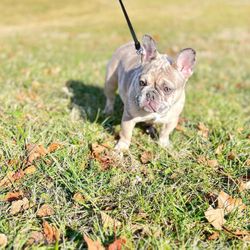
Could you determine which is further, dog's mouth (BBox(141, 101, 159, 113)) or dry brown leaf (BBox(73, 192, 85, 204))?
dog's mouth (BBox(141, 101, 159, 113))

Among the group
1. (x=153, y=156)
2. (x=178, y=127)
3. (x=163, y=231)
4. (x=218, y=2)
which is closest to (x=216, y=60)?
(x=178, y=127)

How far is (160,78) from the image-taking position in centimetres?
381

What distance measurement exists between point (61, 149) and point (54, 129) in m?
0.51

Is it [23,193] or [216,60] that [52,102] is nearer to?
[23,193]

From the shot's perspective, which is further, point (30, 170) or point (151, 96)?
point (151, 96)

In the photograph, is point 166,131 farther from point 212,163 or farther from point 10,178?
point 10,178

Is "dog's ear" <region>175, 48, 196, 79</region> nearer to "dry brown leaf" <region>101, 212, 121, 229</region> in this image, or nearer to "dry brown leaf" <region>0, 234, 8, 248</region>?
"dry brown leaf" <region>101, 212, 121, 229</region>

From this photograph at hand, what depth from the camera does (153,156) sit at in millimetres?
3912

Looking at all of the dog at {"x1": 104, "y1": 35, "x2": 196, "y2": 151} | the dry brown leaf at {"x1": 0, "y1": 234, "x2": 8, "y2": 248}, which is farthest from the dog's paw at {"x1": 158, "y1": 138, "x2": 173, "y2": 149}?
the dry brown leaf at {"x1": 0, "y1": 234, "x2": 8, "y2": 248}

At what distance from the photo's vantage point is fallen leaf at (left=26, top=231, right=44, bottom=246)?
2.62m

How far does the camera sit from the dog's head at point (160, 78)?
3.75m

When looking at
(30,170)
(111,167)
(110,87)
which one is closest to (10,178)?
(30,170)

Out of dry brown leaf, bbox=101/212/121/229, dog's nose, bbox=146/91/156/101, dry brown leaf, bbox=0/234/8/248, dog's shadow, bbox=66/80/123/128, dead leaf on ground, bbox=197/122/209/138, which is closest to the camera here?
dry brown leaf, bbox=0/234/8/248

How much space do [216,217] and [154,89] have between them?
1448 millimetres
